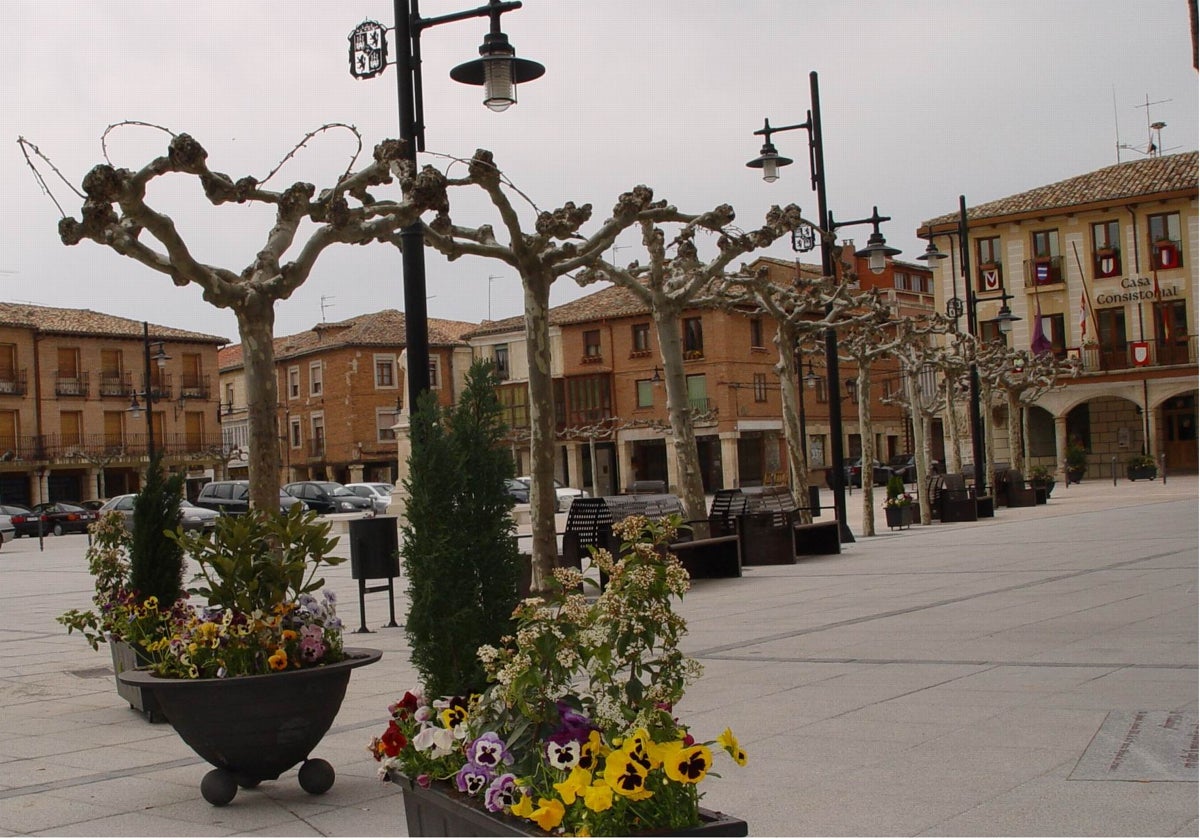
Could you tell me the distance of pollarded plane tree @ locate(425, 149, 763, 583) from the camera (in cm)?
1209

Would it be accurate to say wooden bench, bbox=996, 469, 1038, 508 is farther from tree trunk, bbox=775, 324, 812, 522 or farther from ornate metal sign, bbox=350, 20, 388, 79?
ornate metal sign, bbox=350, 20, 388, 79

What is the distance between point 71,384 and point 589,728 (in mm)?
68812

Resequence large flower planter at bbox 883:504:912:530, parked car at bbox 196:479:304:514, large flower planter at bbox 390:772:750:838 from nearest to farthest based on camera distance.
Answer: large flower planter at bbox 390:772:750:838, large flower planter at bbox 883:504:912:530, parked car at bbox 196:479:304:514

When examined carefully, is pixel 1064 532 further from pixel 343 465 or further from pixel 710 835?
pixel 343 465

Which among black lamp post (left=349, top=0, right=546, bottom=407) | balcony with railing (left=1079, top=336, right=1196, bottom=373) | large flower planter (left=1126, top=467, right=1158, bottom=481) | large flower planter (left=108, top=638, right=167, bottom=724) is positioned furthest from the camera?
balcony with railing (left=1079, top=336, right=1196, bottom=373)

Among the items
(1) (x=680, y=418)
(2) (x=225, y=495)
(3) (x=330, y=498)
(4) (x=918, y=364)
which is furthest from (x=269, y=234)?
(3) (x=330, y=498)

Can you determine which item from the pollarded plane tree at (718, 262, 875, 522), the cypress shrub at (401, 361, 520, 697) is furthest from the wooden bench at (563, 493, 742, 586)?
the cypress shrub at (401, 361, 520, 697)

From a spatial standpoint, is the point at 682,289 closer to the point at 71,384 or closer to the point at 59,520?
the point at 59,520

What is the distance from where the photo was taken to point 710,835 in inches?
122

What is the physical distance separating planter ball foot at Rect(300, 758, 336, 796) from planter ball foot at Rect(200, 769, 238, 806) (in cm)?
28

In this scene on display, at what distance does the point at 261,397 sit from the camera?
29.7ft

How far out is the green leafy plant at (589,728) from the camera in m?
3.18

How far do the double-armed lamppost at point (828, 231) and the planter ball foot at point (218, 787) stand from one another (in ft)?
48.9

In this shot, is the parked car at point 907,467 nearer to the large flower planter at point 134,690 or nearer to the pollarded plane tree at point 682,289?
the pollarded plane tree at point 682,289
